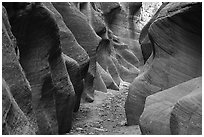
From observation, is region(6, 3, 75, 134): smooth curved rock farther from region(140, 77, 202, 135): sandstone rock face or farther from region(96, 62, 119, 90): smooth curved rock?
region(96, 62, 119, 90): smooth curved rock

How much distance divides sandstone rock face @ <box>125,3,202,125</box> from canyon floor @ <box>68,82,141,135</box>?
40.9 inches

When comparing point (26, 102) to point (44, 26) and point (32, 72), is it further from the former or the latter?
point (44, 26)

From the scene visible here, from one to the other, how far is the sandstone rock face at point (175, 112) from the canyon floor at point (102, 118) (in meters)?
1.43

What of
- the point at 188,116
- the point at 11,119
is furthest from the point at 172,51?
the point at 11,119

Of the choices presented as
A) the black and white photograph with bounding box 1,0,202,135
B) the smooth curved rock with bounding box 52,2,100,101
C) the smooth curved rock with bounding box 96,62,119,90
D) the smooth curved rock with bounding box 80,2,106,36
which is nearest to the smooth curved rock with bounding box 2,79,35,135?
the black and white photograph with bounding box 1,0,202,135

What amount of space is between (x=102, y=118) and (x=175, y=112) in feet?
20.0

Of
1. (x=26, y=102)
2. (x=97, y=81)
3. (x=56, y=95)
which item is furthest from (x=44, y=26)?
(x=97, y=81)

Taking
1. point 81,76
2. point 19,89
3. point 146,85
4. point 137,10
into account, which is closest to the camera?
point 19,89

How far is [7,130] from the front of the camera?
18.1ft

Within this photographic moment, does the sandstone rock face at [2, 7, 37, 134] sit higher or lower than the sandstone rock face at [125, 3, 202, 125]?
higher

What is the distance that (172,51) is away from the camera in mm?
10797

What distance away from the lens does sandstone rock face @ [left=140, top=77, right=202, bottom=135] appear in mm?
7344

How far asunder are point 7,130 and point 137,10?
102 ft

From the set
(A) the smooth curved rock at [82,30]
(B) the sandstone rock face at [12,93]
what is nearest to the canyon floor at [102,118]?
(A) the smooth curved rock at [82,30]
